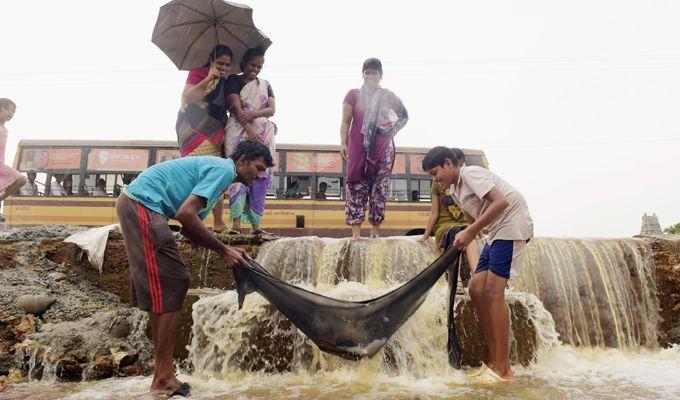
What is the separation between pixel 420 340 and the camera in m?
3.50

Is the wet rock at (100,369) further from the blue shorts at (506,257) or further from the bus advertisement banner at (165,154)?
the bus advertisement banner at (165,154)

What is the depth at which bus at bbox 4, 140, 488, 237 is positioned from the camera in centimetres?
1095

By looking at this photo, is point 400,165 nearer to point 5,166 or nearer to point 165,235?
point 5,166

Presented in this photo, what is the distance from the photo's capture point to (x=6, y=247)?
516 cm

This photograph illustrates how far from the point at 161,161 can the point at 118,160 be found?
1.02 m

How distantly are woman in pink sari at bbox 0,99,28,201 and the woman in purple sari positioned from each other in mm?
3980

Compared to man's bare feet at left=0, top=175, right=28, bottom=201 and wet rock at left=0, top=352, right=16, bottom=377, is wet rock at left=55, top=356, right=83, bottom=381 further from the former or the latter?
man's bare feet at left=0, top=175, right=28, bottom=201

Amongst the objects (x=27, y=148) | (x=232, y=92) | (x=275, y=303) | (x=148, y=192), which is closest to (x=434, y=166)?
(x=275, y=303)

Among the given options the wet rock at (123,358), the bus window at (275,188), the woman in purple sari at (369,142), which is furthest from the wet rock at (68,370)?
the bus window at (275,188)

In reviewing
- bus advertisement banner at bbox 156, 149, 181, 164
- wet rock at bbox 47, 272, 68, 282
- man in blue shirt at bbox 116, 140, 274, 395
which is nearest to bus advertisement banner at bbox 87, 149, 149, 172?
bus advertisement banner at bbox 156, 149, 181, 164

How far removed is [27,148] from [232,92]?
899cm

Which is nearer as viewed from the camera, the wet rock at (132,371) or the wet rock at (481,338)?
the wet rock at (132,371)

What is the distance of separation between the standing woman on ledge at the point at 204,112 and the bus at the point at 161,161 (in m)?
6.58

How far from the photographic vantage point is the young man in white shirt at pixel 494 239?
3.01 m
